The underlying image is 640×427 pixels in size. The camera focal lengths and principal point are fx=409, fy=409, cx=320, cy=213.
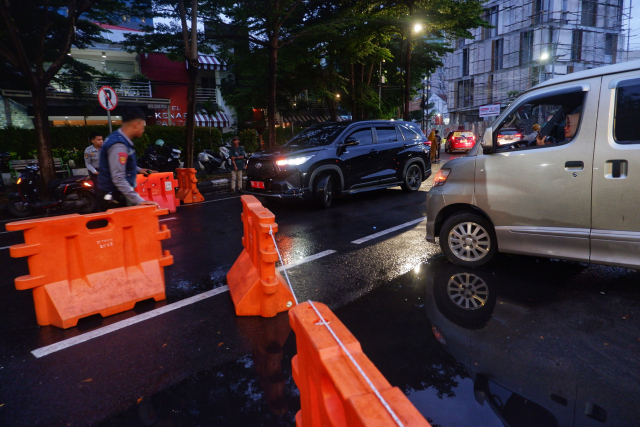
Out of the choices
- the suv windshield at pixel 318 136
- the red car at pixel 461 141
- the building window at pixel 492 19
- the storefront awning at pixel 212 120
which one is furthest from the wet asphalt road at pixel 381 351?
the building window at pixel 492 19

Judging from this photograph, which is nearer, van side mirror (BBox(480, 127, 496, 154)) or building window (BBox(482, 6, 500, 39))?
van side mirror (BBox(480, 127, 496, 154))

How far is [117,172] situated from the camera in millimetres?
4141

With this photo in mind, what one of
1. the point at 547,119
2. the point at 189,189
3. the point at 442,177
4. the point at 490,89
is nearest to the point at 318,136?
the point at 189,189

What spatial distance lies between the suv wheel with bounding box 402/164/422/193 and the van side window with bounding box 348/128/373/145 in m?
1.59

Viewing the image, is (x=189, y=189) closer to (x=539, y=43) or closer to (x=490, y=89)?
(x=539, y=43)

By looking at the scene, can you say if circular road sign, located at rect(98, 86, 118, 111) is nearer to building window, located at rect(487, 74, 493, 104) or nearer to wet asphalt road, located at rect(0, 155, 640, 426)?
wet asphalt road, located at rect(0, 155, 640, 426)

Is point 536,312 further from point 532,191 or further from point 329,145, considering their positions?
point 329,145

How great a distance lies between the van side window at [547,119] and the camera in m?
4.08

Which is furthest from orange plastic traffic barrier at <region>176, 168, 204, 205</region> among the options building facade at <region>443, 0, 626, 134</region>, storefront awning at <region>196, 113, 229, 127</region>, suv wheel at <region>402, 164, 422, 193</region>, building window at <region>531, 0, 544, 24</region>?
building window at <region>531, 0, 544, 24</region>

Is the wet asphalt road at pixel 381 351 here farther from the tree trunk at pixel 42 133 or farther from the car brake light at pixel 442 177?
the tree trunk at pixel 42 133

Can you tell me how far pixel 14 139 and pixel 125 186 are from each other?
1495 centimetres

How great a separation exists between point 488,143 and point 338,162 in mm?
4767

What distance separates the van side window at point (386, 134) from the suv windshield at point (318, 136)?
3.52 ft

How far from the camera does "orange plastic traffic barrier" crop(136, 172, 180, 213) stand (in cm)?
904
